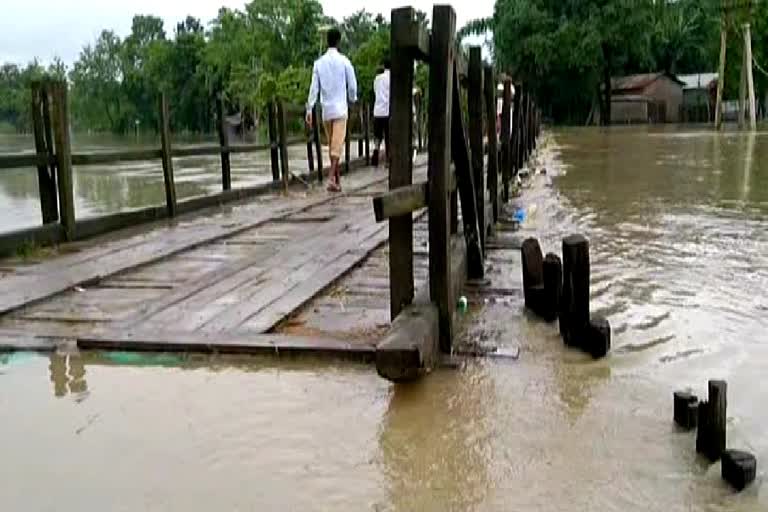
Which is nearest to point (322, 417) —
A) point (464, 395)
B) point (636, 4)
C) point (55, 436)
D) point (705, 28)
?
point (464, 395)

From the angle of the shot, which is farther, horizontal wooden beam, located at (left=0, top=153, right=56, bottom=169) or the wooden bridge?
horizontal wooden beam, located at (left=0, top=153, right=56, bottom=169)

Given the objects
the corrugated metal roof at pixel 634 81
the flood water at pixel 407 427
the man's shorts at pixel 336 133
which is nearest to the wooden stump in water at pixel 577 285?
the flood water at pixel 407 427

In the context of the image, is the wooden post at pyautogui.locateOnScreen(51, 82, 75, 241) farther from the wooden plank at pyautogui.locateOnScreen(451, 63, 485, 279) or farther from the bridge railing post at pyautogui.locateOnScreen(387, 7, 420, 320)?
the bridge railing post at pyautogui.locateOnScreen(387, 7, 420, 320)

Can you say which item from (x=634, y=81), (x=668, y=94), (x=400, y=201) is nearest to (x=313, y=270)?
(x=400, y=201)

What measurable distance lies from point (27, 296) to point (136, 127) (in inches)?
3059

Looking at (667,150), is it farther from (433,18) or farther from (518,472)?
(518,472)

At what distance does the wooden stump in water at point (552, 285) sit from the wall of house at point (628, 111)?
52.7 meters

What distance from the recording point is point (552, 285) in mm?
4340

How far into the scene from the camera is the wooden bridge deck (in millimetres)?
3852

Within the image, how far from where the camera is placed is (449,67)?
386cm

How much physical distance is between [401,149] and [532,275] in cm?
131

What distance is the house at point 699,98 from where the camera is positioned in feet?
177

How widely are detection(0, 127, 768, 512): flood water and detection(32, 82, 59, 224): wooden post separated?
3448 mm

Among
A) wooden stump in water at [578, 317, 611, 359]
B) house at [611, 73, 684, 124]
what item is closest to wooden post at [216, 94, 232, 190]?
wooden stump in water at [578, 317, 611, 359]
